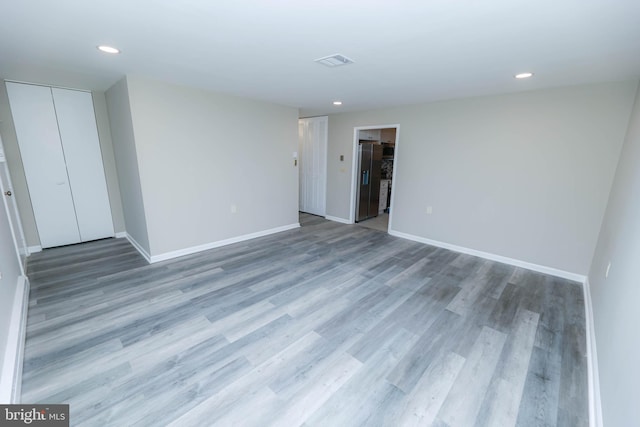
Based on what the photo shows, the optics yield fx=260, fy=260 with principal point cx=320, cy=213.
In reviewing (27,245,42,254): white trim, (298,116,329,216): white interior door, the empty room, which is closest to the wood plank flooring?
the empty room

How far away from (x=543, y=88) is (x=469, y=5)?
2581 mm

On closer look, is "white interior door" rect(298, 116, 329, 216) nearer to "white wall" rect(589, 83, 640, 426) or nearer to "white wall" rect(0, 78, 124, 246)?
"white wall" rect(0, 78, 124, 246)

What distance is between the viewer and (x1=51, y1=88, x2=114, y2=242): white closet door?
3.78 metres

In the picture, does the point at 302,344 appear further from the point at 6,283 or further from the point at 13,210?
the point at 13,210

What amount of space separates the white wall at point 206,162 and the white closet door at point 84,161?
1.55 ft

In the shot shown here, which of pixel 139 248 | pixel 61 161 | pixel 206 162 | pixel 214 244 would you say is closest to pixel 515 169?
pixel 206 162

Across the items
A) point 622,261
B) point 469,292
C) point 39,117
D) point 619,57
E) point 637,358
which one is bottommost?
point 469,292

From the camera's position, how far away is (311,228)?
17.6 feet

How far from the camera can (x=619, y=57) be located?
7.20 feet

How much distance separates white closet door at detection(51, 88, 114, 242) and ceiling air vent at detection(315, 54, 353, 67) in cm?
378

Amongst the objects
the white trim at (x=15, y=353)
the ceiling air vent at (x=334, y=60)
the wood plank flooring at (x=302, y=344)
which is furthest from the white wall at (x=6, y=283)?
the ceiling air vent at (x=334, y=60)

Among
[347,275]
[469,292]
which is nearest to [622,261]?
[469,292]

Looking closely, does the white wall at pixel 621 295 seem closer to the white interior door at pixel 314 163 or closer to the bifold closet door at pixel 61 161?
the white interior door at pixel 314 163

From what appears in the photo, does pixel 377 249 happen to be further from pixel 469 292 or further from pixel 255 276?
pixel 255 276
